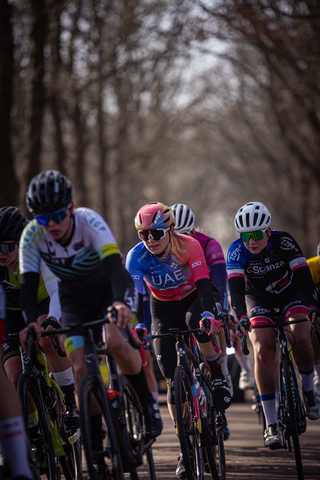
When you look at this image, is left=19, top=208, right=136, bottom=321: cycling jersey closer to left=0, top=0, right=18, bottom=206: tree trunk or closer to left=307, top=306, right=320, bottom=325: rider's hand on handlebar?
left=307, top=306, right=320, bottom=325: rider's hand on handlebar

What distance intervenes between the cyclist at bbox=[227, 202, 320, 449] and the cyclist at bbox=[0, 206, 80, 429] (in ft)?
6.05

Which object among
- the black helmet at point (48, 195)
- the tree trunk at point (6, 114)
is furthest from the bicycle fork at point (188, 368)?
the tree trunk at point (6, 114)

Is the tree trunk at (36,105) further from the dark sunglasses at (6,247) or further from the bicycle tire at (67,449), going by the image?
the bicycle tire at (67,449)

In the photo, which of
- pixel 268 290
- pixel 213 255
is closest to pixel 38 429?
pixel 268 290

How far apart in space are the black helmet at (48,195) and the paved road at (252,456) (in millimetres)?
3292

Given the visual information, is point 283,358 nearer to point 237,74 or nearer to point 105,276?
point 105,276

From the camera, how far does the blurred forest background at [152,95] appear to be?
40.4 feet

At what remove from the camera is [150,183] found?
42.2m

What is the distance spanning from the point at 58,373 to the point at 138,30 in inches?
522

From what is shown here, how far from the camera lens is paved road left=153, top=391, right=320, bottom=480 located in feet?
20.9

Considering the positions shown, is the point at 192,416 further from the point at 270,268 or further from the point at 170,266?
the point at 270,268

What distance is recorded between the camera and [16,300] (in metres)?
5.80

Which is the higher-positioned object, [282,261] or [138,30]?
[138,30]

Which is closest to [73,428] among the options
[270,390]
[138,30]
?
[270,390]
